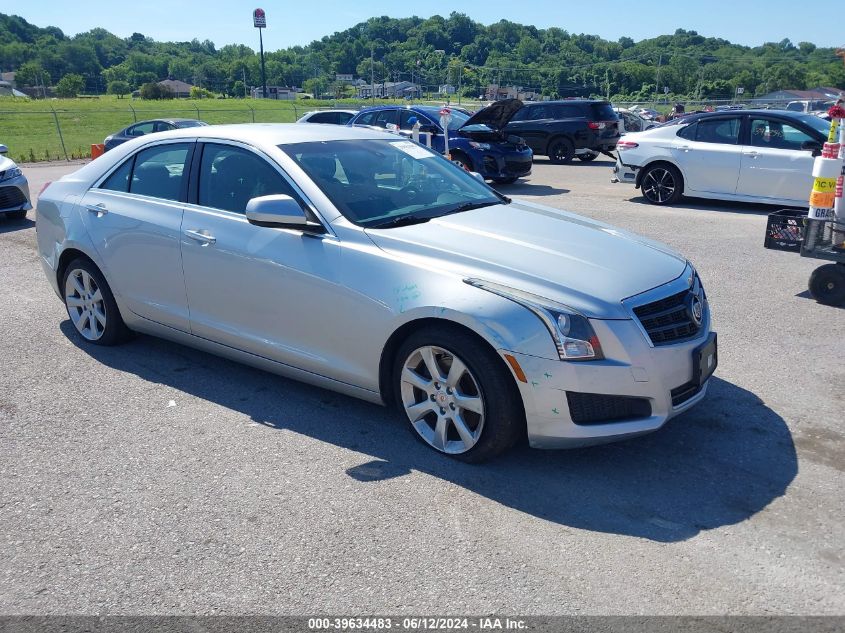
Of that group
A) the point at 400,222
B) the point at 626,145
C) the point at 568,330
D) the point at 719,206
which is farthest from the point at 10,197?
the point at 719,206

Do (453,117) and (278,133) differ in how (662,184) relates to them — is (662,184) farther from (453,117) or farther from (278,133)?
(278,133)

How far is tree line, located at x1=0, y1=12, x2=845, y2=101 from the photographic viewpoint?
8919cm

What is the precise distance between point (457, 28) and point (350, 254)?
152m

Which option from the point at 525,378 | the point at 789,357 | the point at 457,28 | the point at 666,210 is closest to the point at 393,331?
the point at 525,378

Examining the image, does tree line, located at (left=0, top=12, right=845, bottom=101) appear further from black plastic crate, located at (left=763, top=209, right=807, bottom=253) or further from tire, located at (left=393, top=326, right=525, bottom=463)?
tire, located at (left=393, top=326, right=525, bottom=463)

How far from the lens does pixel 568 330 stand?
3.60 meters

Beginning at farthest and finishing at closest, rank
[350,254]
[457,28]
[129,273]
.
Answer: [457,28], [129,273], [350,254]

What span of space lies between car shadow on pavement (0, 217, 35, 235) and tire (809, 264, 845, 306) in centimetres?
1072

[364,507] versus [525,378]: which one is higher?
[525,378]

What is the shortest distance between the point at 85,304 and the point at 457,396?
3.44m

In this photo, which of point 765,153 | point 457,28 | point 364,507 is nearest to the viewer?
point 364,507

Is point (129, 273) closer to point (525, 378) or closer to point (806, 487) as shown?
point (525, 378)

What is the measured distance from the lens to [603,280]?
12.6 feet

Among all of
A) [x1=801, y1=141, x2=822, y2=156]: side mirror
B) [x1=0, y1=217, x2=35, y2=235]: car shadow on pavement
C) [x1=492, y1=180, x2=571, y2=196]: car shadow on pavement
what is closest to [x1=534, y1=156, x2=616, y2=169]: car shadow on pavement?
[x1=492, y1=180, x2=571, y2=196]: car shadow on pavement
